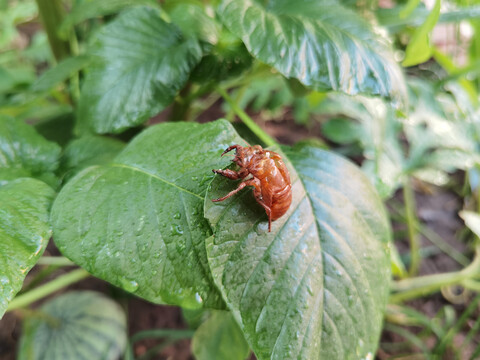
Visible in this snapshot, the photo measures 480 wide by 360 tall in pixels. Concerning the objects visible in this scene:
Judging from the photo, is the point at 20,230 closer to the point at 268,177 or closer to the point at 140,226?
the point at 140,226

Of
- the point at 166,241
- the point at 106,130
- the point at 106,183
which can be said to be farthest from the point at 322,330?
the point at 106,130

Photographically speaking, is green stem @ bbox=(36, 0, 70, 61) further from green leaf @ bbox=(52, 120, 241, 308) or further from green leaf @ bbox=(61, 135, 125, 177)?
green leaf @ bbox=(52, 120, 241, 308)

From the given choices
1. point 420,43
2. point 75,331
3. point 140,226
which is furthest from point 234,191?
point 75,331

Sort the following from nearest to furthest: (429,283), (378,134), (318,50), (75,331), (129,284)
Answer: (129,284) → (318,50) → (75,331) → (429,283) → (378,134)

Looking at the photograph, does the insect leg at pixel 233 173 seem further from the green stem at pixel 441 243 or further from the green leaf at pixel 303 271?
the green stem at pixel 441 243

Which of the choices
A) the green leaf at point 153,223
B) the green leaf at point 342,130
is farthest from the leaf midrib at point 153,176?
the green leaf at point 342,130

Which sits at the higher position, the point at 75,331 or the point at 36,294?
the point at 36,294

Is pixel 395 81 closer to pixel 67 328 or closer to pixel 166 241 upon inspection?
pixel 166 241
